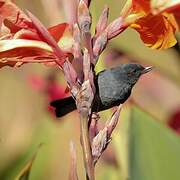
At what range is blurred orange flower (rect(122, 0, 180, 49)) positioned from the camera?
92 centimetres

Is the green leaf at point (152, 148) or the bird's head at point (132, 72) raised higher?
the bird's head at point (132, 72)

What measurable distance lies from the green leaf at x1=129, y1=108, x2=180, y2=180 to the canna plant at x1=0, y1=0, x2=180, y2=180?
22.1 inches

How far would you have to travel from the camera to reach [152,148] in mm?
1558

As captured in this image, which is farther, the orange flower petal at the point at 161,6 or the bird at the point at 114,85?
the bird at the point at 114,85

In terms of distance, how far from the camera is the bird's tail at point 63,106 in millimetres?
931

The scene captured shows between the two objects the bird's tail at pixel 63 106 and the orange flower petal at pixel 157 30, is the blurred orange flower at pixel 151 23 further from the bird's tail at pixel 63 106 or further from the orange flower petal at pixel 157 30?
the bird's tail at pixel 63 106

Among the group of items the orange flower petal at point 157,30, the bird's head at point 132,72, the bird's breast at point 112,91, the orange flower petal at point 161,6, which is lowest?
the bird's breast at point 112,91

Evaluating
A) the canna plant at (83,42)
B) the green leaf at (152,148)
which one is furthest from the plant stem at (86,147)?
the green leaf at (152,148)

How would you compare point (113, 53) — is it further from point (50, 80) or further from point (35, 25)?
point (35, 25)

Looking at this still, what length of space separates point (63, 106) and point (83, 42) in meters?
0.10

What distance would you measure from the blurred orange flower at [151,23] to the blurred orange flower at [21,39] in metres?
0.10

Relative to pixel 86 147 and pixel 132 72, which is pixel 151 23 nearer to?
pixel 132 72

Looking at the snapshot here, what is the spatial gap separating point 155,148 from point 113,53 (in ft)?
2.17

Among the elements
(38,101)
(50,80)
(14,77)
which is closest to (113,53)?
(50,80)
